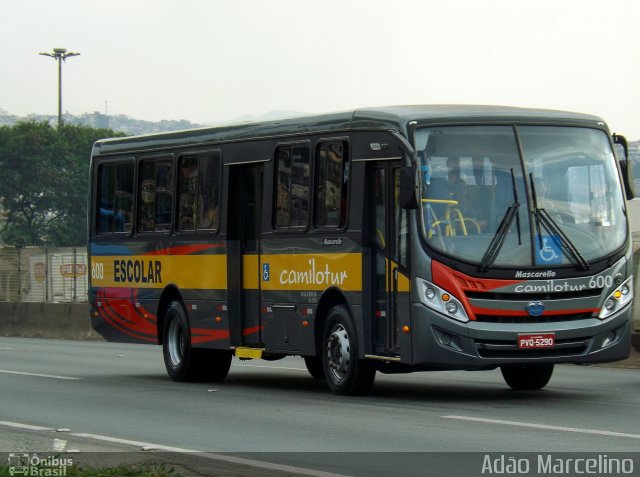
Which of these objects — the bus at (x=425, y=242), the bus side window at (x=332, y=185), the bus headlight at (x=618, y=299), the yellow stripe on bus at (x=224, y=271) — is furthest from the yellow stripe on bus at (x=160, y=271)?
the bus headlight at (x=618, y=299)

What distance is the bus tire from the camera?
65.0ft

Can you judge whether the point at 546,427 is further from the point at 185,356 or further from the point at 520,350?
the point at 185,356

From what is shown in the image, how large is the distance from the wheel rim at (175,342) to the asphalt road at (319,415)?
38 centimetres

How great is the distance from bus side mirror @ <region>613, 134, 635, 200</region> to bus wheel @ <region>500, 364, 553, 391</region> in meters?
2.13

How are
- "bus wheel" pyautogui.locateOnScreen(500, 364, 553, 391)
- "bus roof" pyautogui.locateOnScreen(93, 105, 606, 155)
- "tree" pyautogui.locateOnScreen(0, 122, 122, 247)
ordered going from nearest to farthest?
"bus roof" pyautogui.locateOnScreen(93, 105, 606, 155), "bus wheel" pyautogui.locateOnScreen(500, 364, 553, 391), "tree" pyautogui.locateOnScreen(0, 122, 122, 247)

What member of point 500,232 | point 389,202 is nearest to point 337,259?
point 389,202

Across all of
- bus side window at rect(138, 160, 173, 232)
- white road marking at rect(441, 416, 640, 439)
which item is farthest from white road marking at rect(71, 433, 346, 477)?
bus side window at rect(138, 160, 173, 232)

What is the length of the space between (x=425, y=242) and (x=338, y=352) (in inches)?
77.8

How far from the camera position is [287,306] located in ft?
57.2

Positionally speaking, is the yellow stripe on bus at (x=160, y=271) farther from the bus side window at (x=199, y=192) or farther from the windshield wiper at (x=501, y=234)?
the windshield wiper at (x=501, y=234)

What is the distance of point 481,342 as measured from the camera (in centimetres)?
1480

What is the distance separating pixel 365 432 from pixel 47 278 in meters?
31.5

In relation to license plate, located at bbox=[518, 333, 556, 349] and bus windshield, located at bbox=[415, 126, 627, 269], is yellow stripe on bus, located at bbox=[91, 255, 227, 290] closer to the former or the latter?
bus windshield, located at bbox=[415, 126, 627, 269]

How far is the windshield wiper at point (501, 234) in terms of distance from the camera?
1484cm
